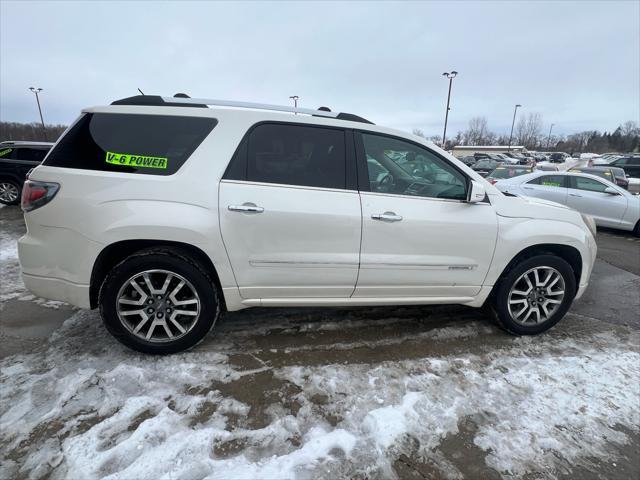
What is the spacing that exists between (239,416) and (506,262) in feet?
8.29

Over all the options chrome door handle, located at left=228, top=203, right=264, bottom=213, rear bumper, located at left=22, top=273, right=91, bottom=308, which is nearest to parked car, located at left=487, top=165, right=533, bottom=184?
chrome door handle, located at left=228, top=203, right=264, bottom=213

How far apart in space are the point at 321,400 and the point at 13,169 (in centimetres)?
1141

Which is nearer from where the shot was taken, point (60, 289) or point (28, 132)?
point (60, 289)

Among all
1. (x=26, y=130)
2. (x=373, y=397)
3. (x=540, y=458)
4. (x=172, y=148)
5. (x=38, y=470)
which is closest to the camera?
(x=38, y=470)

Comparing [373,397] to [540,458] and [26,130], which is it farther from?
[26,130]

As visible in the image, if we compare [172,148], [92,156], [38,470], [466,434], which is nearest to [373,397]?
[466,434]

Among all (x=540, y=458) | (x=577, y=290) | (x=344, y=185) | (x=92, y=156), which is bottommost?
(x=540, y=458)

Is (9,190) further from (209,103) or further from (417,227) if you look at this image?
(417,227)

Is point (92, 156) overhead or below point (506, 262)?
overhead

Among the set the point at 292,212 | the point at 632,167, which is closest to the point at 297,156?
the point at 292,212

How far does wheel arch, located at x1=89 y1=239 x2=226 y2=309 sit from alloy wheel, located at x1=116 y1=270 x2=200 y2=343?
0.19 metres

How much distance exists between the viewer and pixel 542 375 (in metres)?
2.87

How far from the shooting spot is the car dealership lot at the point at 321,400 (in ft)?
6.64

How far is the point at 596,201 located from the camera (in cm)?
874
